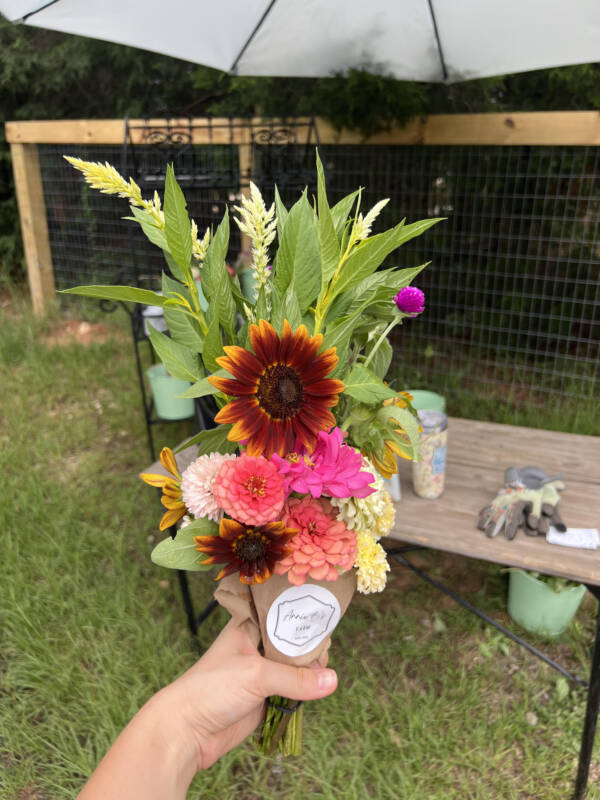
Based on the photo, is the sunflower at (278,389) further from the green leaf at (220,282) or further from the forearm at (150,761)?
the forearm at (150,761)

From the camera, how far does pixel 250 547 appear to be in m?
0.70

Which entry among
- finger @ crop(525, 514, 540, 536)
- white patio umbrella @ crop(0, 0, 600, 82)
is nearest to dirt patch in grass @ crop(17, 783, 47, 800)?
finger @ crop(525, 514, 540, 536)

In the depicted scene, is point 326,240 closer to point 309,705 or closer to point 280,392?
point 280,392

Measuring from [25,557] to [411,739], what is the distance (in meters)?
1.53

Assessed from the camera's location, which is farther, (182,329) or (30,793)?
(30,793)

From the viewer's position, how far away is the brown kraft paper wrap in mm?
805

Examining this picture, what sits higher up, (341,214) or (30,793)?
(341,214)

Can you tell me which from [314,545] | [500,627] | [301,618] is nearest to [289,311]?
[314,545]

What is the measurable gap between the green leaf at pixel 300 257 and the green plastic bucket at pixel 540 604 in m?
1.58

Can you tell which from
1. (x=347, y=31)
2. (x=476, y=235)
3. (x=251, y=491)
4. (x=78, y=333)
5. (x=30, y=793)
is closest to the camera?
(x=251, y=491)

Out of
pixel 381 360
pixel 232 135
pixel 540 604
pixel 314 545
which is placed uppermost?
pixel 232 135

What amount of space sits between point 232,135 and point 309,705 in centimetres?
314

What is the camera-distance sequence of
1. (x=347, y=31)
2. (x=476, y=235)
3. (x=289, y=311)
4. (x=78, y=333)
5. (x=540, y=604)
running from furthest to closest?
(x=78, y=333), (x=476, y=235), (x=347, y=31), (x=540, y=604), (x=289, y=311)

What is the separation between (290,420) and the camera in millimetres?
711
